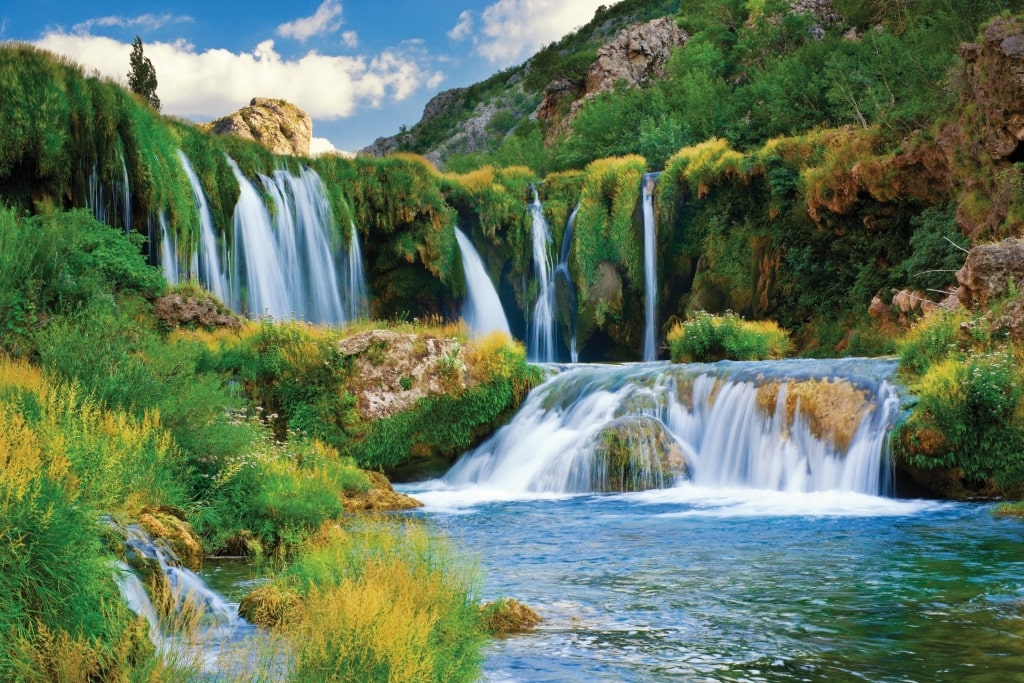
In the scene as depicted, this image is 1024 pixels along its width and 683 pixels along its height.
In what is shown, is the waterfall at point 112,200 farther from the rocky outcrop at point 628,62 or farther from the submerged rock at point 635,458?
the rocky outcrop at point 628,62

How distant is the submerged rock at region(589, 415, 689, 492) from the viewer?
1436cm

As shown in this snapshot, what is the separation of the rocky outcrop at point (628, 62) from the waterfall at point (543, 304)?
21732 millimetres

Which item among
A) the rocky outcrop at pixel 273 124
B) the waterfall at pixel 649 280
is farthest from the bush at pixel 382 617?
the rocky outcrop at pixel 273 124

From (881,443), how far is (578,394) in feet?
17.3

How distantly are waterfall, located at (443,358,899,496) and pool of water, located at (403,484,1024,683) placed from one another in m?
0.86

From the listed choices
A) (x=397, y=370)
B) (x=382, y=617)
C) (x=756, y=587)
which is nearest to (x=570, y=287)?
(x=397, y=370)

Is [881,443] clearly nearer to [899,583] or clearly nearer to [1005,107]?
[899,583]

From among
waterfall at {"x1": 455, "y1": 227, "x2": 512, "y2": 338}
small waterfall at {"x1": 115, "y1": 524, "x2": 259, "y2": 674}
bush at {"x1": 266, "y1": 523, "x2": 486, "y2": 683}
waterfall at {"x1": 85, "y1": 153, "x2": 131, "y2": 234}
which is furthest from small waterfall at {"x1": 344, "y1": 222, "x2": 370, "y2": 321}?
bush at {"x1": 266, "y1": 523, "x2": 486, "y2": 683}


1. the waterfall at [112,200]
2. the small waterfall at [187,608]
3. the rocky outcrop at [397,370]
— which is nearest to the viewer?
the small waterfall at [187,608]

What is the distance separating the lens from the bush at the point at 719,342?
64.3 feet

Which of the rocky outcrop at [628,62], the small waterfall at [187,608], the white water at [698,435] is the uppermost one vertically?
the rocky outcrop at [628,62]

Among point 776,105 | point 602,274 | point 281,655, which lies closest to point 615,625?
point 281,655

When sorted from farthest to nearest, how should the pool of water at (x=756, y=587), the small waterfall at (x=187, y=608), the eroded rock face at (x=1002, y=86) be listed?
the eroded rock face at (x=1002, y=86)
the pool of water at (x=756, y=587)
the small waterfall at (x=187, y=608)

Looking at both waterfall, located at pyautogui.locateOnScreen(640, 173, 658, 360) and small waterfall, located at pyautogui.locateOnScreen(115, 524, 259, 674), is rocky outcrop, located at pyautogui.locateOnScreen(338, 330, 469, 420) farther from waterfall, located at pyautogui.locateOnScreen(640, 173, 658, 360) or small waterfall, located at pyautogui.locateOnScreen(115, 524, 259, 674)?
waterfall, located at pyautogui.locateOnScreen(640, 173, 658, 360)
